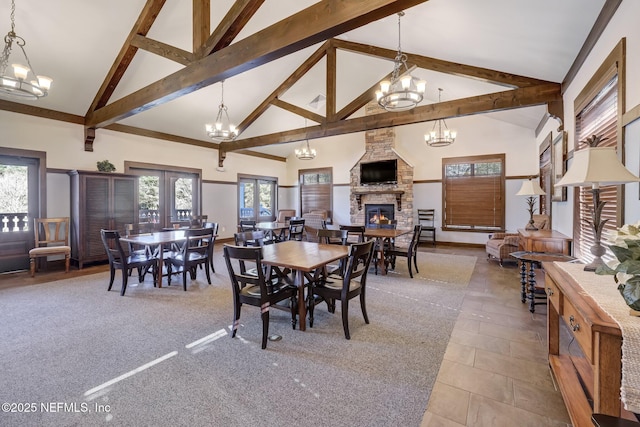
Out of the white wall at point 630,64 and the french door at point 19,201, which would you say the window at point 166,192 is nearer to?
the french door at point 19,201

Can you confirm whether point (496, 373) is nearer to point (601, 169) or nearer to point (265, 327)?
point (601, 169)

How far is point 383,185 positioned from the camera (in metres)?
8.85

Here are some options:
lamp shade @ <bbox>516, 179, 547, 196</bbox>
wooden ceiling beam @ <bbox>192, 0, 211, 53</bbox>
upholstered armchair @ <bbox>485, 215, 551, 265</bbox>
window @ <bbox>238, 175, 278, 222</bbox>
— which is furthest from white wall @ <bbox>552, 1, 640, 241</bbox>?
window @ <bbox>238, 175, 278, 222</bbox>

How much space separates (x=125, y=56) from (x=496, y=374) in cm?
658

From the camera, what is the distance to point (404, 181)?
8547mm

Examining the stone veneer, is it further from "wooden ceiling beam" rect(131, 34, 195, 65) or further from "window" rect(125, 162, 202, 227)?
"wooden ceiling beam" rect(131, 34, 195, 65)

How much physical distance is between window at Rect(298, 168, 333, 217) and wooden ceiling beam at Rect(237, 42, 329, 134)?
3363 millimetres

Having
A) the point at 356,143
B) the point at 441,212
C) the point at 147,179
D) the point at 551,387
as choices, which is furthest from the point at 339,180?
the point at 551,387

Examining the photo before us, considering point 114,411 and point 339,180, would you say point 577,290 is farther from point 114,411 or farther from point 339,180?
point 339,180

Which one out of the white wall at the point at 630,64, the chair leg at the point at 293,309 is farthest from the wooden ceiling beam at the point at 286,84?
the chair leg at the point at 293,309

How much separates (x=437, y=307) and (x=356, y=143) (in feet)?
23.4

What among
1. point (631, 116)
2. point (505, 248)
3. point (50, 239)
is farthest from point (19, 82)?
point (505, 248)

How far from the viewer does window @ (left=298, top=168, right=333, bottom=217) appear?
10273mm

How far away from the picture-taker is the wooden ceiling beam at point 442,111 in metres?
4.31
